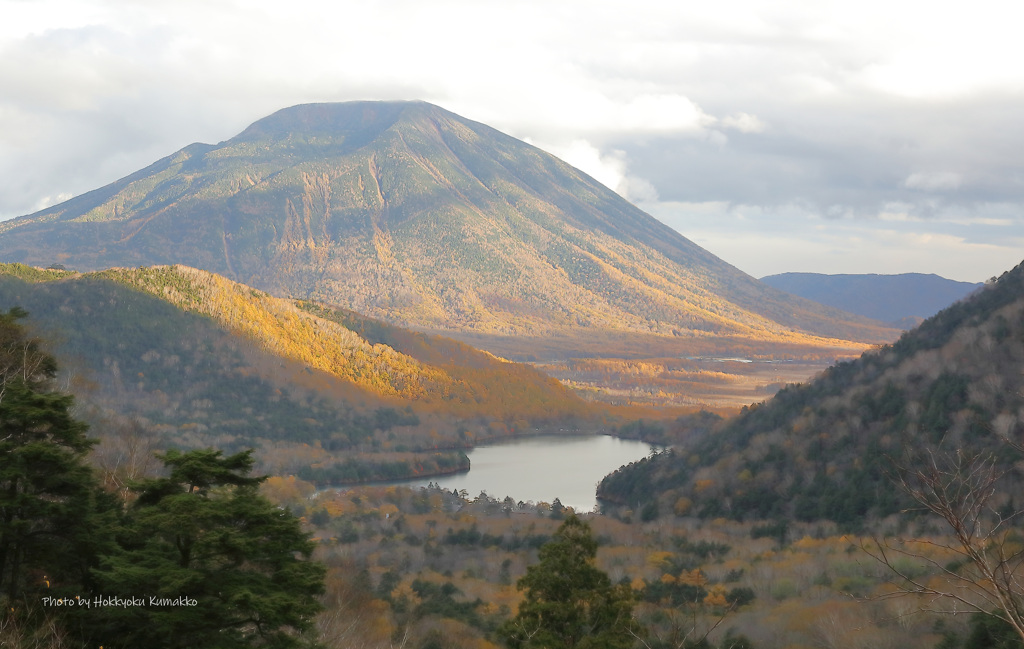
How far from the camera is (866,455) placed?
75875 mm

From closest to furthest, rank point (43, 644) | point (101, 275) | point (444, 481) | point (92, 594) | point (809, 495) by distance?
point (43, 644), point (92, 594), point (809, 495), point (444, 481), point (101, 275)

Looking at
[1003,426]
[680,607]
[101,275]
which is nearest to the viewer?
[680,607]

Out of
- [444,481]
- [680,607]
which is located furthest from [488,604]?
[444,481]

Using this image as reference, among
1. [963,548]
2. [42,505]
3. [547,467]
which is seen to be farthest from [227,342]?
[42,505]

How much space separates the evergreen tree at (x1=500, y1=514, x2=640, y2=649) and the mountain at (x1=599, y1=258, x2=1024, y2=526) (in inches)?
1575

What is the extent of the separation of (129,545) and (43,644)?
296cm

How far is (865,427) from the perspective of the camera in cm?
8069

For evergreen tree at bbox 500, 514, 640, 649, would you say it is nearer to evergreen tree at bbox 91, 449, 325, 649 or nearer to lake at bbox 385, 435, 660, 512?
evergreen tree at bbox 91, 449, 325, 649

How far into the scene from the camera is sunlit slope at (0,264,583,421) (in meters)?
153

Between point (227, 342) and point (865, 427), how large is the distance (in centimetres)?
12231

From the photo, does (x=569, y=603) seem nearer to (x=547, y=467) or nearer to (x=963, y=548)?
(x=963, y=548)

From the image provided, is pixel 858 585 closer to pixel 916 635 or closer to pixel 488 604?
pixel 916 635

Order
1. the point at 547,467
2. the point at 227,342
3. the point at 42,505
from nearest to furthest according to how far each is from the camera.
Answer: the point at 42,505 < the point at 547,467 < the point at 227,342

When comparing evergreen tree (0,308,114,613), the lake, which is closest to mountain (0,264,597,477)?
the lake
